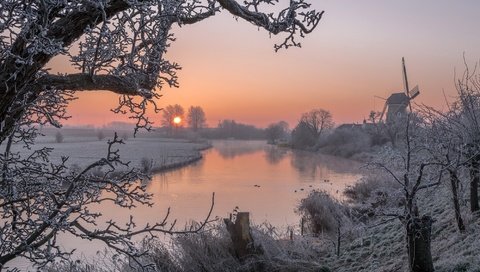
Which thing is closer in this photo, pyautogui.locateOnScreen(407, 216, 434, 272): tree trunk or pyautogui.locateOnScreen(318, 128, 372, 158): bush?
pyautogui.locateOnScreen(407, 216, 434, 272): tree trunk

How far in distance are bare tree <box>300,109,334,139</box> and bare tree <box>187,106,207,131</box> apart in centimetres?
3429

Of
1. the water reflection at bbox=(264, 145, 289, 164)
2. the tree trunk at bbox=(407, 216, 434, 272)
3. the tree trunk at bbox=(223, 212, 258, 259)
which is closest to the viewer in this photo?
the tree trunk at bbox=(407, 216, 434, 272)

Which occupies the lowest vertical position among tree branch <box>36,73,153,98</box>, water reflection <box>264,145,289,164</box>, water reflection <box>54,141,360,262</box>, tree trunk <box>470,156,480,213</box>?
water reflection <box>54,141,360,262</box>

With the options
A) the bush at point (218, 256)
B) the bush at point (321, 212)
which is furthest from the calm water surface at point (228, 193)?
the bush at point (218, 256)

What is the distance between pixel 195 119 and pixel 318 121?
4019 cm

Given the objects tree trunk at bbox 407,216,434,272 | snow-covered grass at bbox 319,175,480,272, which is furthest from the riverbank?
tree trunk at bbox 407,216,434,272

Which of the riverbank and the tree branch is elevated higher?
the tree branch

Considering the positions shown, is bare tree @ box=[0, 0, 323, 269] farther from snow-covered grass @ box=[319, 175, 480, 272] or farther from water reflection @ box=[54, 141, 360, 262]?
water reflection @ box=[54, 141, 360, 262]

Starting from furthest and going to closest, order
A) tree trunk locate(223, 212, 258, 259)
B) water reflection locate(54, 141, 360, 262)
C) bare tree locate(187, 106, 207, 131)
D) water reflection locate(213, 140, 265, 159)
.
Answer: bare tree locate(187, 106, 207, 131) < water reflection locate(213, 140, 265, 159) < water reflection locate(54, 141, 360, 262) < tree trunk locate(223, 212, 258, 259)

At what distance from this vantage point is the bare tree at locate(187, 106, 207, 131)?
4247 inches

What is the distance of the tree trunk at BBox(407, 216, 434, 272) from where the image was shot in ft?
23.0

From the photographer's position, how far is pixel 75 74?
11.0 ft

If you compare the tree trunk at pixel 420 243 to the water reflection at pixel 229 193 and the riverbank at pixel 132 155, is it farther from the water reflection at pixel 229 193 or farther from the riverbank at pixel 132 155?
the riverbank at pixel 132 155

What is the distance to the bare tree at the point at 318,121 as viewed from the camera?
70.4m
